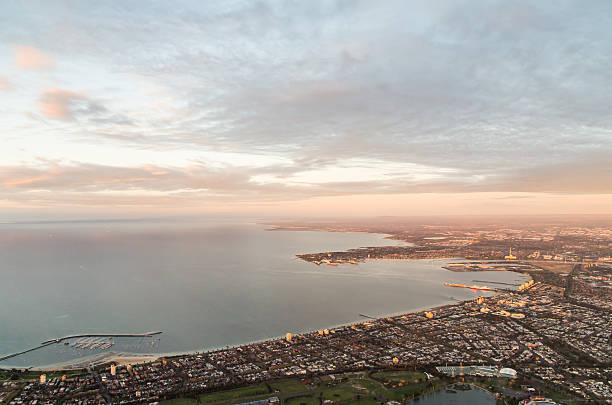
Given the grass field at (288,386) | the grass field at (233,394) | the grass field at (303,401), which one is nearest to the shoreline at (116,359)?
the grass field at (233,394)

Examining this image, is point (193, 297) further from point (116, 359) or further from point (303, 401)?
point (303, 401)

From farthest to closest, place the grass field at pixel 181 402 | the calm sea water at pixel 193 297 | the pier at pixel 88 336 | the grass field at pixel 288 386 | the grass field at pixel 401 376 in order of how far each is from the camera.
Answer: the calm sea water at pixel 193 297
the pier at pixel 88 336
the grass field at pixel 401 376
the grass field at pixel 288 386
the grass field at pixel 181 402

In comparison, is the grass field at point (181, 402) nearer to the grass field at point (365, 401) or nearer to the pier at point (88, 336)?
the grass field at point (365, 401)

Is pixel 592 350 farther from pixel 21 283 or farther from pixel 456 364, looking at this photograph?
pixel 21 283

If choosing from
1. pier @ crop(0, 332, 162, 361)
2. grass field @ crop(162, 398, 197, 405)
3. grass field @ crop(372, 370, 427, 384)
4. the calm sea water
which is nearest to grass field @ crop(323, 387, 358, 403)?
grass field @ crop(372, 370, 427, 384)

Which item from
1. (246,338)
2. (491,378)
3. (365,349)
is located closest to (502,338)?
(491,378)
